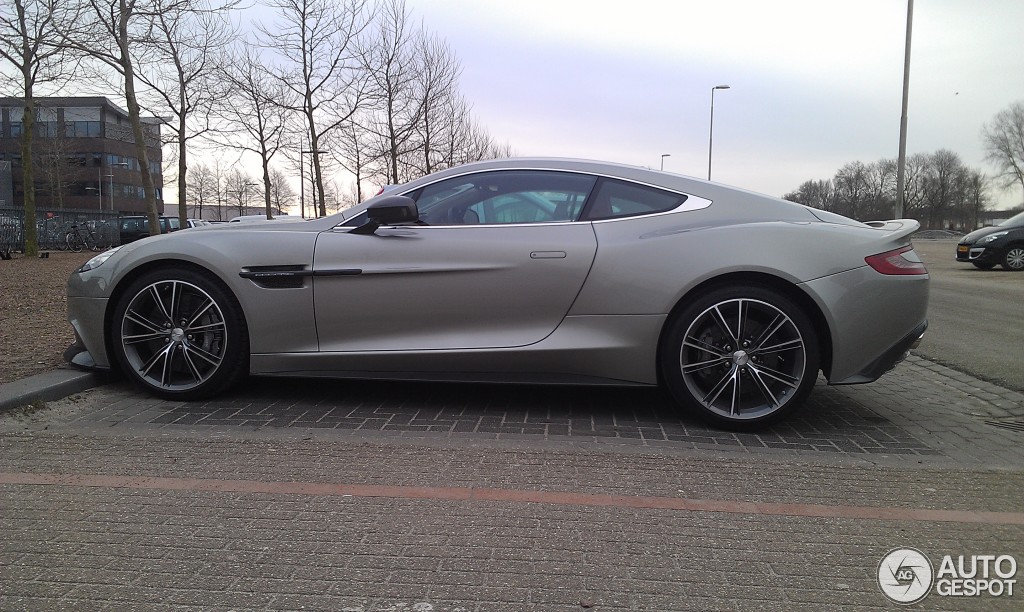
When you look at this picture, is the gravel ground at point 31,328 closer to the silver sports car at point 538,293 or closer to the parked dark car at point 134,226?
the silver sports car at point 538,293

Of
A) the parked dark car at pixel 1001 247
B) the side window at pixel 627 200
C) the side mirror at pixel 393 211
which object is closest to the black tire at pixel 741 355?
the side window at pixel 627 200

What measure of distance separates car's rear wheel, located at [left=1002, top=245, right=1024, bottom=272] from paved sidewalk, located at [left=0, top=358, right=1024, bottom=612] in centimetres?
1416

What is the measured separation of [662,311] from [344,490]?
5.96 ft

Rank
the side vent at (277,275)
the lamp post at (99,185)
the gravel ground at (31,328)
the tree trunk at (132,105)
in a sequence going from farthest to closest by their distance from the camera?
the lamp post at (99,185) < the tree trunk at (132,105) < the gravel ground at (31,328) < the side vent at (277,275)

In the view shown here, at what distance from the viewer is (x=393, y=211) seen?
3537 mm

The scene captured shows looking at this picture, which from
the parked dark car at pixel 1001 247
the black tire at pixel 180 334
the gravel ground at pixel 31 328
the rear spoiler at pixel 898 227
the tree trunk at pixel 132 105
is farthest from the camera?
the parked dark car at pixel 1001 247

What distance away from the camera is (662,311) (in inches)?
134

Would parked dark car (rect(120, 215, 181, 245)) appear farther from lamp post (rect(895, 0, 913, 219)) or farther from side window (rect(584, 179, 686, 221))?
side window (rect(584, 179, 686, 221))

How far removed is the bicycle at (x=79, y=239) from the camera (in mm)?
26203

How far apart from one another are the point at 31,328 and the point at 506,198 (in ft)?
16.1

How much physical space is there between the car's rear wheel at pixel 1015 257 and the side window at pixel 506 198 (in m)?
16.0

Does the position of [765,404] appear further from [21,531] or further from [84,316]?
[84,316]

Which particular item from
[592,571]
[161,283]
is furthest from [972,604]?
[161,283]

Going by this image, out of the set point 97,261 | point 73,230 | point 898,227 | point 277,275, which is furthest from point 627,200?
point 73,230
